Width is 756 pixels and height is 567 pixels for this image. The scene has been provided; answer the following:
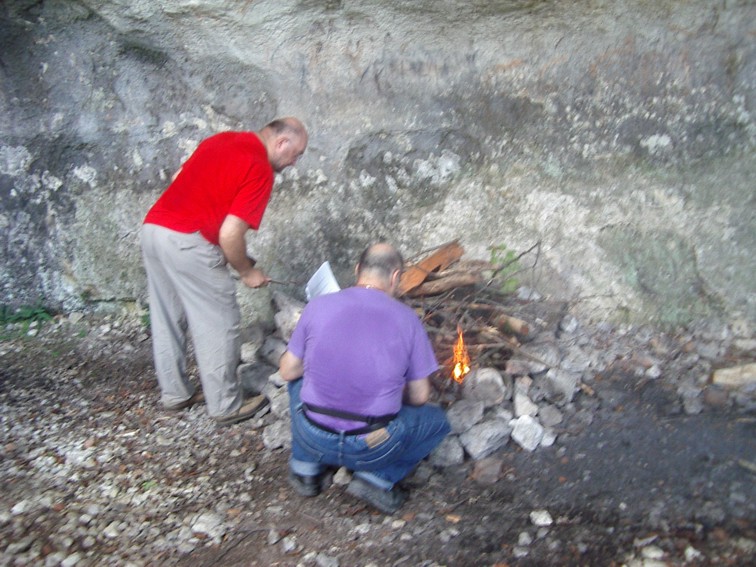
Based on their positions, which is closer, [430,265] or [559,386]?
A: [559,386]

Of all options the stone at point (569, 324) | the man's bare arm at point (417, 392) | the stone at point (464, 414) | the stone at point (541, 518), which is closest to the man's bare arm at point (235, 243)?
the man's bare arm at point (417, 392)

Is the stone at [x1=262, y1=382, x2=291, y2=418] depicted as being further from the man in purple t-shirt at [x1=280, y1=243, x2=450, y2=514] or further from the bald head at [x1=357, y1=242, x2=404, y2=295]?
the bald head at [x1=357, y1=242, x2=404, y2=295]

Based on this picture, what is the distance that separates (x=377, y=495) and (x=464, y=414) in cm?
74

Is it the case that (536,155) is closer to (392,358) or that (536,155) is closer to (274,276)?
(274,276)

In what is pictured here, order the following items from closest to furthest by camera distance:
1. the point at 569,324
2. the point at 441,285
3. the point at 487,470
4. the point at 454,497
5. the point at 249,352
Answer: the point at 454,497
the point at 487,470
the point at 441,285
the point at 569,324
the point at 249,352

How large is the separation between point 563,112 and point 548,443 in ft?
7.29

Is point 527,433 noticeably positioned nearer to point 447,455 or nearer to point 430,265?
point 447,455

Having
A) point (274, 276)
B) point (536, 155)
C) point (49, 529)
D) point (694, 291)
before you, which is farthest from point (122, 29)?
point (694, 291)

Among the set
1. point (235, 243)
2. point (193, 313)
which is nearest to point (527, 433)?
point (235, 243)

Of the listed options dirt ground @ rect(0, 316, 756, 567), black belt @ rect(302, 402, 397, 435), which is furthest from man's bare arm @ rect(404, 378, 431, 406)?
dirt ground @ rect(0, 316, 756, 567)

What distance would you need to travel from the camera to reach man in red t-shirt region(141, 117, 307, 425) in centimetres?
358

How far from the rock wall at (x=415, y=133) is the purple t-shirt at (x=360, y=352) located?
2.00m

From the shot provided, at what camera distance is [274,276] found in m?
5.07

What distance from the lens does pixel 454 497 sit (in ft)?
10.8
